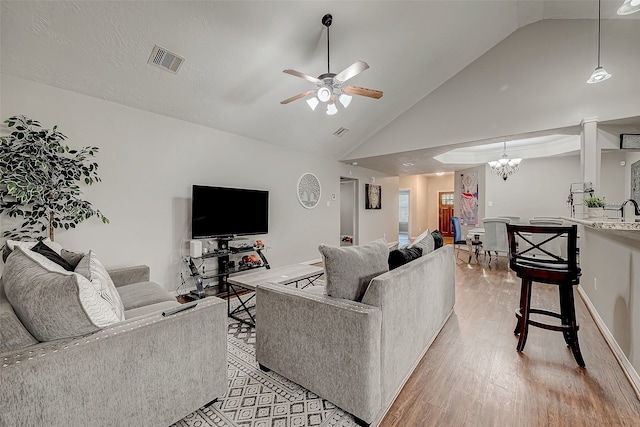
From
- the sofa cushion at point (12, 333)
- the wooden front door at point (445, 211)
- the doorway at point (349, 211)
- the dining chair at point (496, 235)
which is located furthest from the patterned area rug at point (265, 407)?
the wooden front door at point (445, 211)

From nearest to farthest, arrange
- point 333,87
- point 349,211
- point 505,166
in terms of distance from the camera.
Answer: point 333,87 < point 505,166 < point 349,211

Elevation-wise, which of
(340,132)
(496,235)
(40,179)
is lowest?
(496,235)

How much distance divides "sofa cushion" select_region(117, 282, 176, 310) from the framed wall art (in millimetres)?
5921

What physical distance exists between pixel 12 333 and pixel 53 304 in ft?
0.55

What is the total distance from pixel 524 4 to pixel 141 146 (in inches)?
203

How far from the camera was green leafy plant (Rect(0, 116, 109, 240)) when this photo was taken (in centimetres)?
225

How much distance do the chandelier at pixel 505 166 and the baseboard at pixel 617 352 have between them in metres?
3.58

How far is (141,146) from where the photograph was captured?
10.9 feet

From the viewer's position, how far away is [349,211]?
7.87m

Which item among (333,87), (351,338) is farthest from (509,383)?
(333,87)

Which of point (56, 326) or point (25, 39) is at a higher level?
point (25, 39)

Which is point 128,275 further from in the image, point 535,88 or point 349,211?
point 349,211

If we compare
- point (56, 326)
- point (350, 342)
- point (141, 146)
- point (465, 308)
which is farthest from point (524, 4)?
point (56, 326)

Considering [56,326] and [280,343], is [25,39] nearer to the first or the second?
[56,326]
